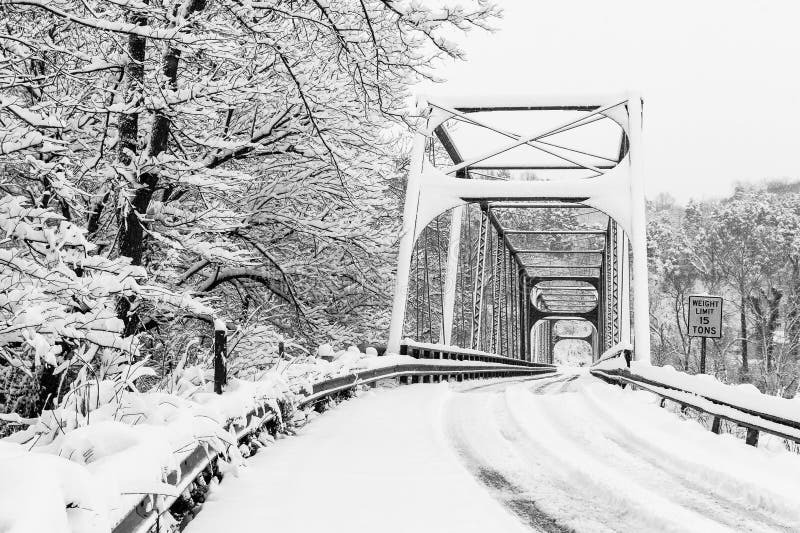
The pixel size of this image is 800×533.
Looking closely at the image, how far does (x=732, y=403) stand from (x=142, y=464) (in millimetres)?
6513

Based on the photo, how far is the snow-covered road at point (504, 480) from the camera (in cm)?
400

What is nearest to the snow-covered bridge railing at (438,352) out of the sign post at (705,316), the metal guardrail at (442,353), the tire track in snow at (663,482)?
the metal guardrail at (442,353)

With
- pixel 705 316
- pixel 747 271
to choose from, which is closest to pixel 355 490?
pixel 705 316

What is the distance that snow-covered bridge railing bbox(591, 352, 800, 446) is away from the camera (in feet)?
21.2

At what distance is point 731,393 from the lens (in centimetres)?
765

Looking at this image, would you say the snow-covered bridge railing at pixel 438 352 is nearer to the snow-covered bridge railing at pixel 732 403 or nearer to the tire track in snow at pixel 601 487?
the snow-covered bridge railing at pixel 732 403

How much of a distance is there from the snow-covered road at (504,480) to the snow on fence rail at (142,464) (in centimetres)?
25

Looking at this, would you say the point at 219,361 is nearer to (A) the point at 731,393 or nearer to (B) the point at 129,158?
(B) the point at 129,158

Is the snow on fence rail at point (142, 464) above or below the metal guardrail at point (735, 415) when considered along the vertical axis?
above

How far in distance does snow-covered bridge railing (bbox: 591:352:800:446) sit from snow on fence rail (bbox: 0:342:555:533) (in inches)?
168

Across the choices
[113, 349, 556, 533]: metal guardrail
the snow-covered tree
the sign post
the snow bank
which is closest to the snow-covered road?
[113, 349, 556, 533]: metal guardrail

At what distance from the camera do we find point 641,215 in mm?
17828

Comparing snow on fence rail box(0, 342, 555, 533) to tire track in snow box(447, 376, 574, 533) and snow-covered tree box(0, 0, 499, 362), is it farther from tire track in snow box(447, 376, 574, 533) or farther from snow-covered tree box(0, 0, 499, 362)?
tire track in snow box(447, 376, 574, 533)

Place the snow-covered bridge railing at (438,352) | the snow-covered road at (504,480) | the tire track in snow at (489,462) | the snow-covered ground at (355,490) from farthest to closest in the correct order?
the snow-covered bridge railing at (438,352) < the tire track in snow at (489,462) < the snow-covered road at (504,480) < the snow-covered ground at (355,490)
